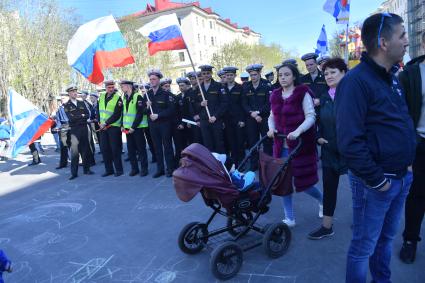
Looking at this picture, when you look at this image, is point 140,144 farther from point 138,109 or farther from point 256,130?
point 256,130

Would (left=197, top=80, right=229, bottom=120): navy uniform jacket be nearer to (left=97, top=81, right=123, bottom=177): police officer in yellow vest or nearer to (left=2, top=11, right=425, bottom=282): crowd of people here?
(left=2, top=11, right=425, bottom=282): crowd of people

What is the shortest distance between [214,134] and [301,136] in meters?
3.47

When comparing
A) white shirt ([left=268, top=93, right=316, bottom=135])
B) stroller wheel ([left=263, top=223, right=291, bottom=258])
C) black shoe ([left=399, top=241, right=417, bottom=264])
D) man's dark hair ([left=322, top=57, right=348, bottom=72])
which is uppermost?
man's dark hair ([left=322, top=57, right=348, bottom=72])

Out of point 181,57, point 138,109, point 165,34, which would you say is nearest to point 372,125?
point 165,34

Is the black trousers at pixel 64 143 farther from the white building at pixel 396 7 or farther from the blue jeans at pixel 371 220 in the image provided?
the white building at pixel 396 7

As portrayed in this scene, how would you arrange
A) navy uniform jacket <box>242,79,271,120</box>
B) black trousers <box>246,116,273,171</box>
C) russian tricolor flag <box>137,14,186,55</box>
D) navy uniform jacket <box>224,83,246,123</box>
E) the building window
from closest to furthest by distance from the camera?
1. russian tricolor flag <box>137,14,186,55</box>
2. navy uniform jacket <box>242,79,271,120</box>
3. black trousers <box>246,116,273,171</box>
4. navy uniform jacket <box>224,83,246,123</box>
5. the building window

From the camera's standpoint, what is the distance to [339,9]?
8664 mm

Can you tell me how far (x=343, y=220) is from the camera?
4441 millimetres

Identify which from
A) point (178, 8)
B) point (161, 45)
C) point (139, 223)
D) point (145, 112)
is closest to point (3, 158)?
point (145, 112)

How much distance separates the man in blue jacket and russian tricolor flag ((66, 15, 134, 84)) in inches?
235

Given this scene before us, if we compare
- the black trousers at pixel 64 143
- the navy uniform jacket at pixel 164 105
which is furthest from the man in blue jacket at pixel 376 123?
the black trousers at pixel 64 143

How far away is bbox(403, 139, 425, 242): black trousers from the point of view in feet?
11.0

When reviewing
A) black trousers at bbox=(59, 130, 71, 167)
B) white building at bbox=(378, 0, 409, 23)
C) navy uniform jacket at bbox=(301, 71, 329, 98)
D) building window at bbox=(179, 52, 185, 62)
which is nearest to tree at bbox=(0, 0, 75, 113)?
black trousers at bbox=(59, 130, 71, 167)

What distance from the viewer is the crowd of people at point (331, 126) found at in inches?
88.1
